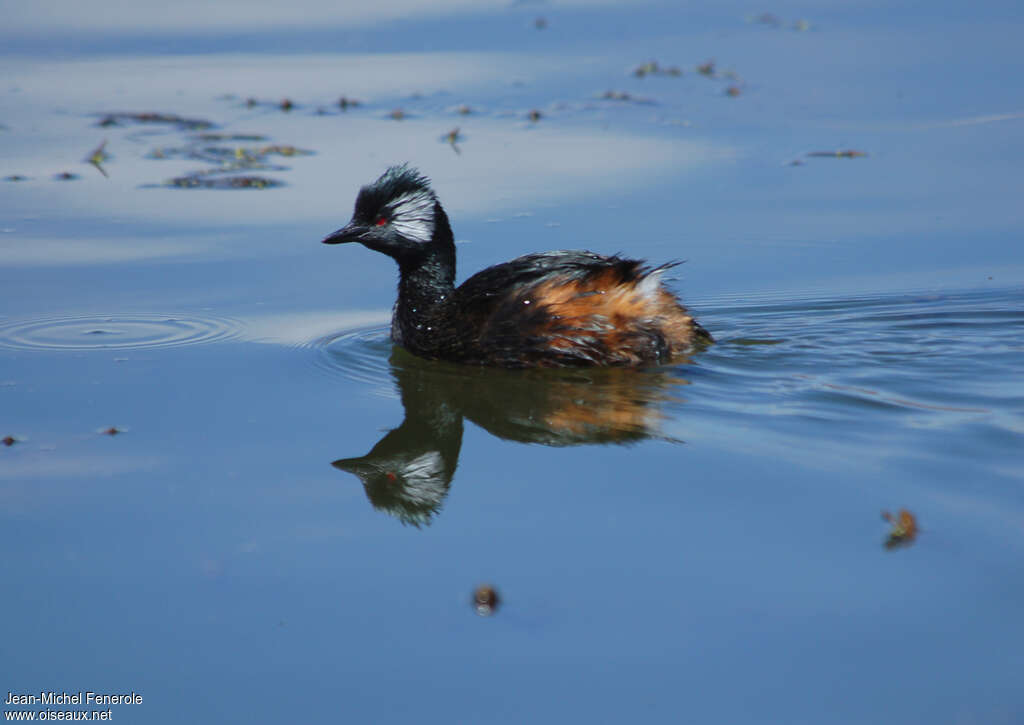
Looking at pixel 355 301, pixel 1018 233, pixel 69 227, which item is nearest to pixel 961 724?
pixel 355 301

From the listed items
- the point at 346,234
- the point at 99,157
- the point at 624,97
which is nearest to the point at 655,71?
the point at 624,97

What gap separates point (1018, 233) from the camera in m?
9.00

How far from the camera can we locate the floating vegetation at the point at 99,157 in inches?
425

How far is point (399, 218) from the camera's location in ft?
25.4

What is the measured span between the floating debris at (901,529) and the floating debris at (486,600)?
1.43 meters

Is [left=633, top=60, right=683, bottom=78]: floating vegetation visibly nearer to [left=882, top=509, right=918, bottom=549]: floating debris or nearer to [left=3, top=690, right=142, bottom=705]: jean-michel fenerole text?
[left=882, top=509, right=918, bottom=549]: floating debris

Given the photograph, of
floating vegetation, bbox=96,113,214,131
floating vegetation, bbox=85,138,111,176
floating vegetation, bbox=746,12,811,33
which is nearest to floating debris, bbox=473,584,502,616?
floating vegetation, bbox=85,138,111,176

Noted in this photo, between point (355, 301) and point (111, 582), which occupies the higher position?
point (355, 301)

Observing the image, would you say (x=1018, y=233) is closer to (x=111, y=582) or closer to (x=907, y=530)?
(x=907, y=530)

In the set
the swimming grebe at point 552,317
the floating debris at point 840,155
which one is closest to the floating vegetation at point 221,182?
the swimming grebe at point 552,317

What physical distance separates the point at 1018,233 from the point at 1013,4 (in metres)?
7.43

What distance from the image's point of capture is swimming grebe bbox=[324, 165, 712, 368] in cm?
714

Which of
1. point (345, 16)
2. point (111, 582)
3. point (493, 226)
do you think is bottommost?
point (111, 582)

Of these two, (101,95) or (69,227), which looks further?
(101,95)
